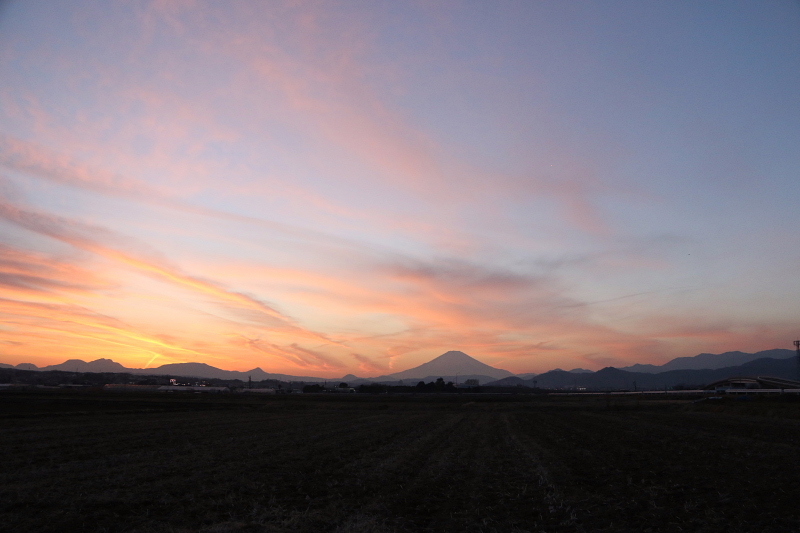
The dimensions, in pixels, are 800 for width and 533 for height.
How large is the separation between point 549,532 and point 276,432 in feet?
90.2

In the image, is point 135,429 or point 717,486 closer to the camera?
point 717,486

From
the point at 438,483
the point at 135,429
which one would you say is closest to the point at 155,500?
the point at 438,483

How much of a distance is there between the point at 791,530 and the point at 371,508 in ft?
33.5

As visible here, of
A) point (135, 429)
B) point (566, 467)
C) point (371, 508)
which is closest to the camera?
point (371, 508)

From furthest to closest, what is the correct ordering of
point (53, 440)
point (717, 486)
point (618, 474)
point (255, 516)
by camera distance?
point (53, 440)
point (618, 474)
point (717, 486)
point (255, 516)

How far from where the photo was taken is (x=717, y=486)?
53.0 feet

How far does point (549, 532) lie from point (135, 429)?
1281 inches

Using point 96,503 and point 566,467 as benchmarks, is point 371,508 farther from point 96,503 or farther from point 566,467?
point 566,467

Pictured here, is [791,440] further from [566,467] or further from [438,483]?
[438,483]

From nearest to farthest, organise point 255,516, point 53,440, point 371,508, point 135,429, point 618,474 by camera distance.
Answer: point 255,516 → point 371,508 → point 618,474 → point 53,440 → point 135,429

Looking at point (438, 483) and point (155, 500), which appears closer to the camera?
point (155, 500)

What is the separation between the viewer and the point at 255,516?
1228 centimetres

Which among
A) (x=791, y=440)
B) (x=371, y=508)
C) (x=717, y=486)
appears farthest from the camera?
(x=791, y=440)

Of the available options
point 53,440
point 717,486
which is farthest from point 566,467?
point 53,440
